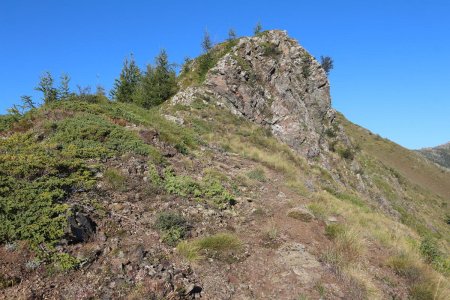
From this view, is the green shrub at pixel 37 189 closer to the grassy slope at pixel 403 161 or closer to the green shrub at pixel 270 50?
the green shrub at pixel 270 50

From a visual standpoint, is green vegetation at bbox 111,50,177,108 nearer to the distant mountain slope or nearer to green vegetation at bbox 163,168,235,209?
green vegetation at bbox 163,168,235,209

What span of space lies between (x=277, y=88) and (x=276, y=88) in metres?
0.11

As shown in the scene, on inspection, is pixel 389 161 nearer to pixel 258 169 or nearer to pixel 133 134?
pixel 258 169

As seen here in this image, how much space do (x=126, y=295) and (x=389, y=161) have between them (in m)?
76.3

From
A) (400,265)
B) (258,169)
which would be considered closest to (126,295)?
(400,265)

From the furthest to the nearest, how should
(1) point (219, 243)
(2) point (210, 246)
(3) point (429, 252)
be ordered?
(3) point (429, 252) → (1) point (219, 243) → (2) point (210, 246)

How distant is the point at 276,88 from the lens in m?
34.1

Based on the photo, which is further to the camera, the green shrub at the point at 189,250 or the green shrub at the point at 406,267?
the green shrub at the point at 406,267

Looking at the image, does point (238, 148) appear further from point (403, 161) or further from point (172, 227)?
point (403, 161)

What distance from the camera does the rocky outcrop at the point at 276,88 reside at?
3094 centimetres

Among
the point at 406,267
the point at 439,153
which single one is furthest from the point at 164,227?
the point at 439,153

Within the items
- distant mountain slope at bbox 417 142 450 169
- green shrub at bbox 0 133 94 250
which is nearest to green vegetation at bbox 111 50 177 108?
green shrub at bbox 0 133 94 250

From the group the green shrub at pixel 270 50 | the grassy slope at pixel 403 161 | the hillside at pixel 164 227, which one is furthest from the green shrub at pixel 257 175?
the grassy slope at pixel 403 161

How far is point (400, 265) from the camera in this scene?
Result: 8711mm
